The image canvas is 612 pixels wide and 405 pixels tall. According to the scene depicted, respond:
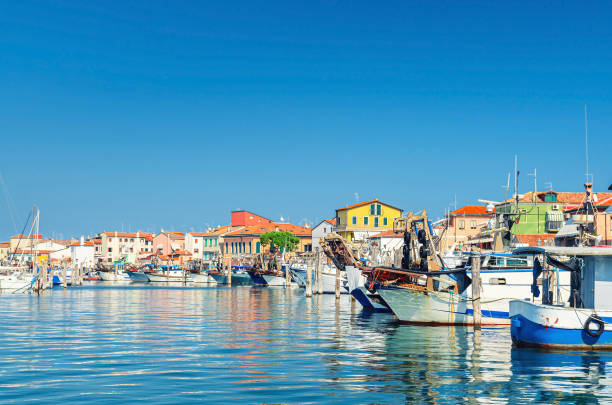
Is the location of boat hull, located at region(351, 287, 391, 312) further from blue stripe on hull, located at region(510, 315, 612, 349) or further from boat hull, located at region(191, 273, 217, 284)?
boat hull, located at region(191, 273, 217, 284)

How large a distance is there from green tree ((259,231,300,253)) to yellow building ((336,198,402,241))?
15.1 metres

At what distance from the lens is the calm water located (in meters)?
20.7

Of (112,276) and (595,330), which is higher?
(595,330)

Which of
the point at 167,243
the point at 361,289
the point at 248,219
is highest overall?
the point at 248,219

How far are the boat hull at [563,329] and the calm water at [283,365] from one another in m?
0.48

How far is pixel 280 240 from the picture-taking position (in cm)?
13800

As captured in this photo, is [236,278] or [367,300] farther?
[236,278]

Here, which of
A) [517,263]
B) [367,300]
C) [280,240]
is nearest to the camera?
[517,263]

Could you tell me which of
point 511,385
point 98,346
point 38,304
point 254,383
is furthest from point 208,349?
point 38,304

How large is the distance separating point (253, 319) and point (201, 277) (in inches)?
3448

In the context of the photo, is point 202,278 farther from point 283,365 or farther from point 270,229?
point 283,365

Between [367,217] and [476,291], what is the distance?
86.3m

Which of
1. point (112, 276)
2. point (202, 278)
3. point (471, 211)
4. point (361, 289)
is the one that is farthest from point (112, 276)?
point (361, 289)

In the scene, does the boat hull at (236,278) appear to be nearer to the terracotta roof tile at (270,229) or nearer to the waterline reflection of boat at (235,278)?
the waterline reflection of boat at (235,278)
